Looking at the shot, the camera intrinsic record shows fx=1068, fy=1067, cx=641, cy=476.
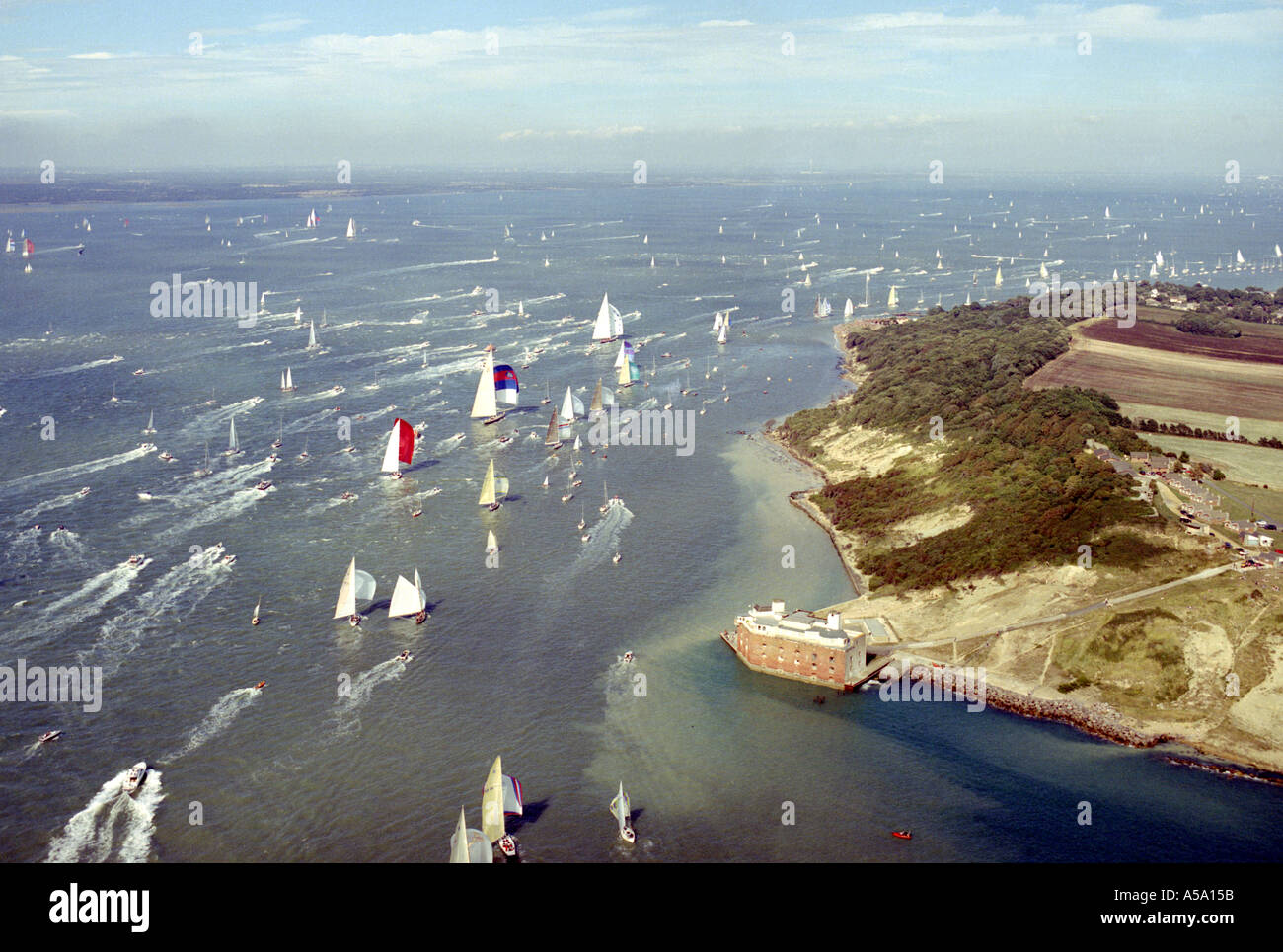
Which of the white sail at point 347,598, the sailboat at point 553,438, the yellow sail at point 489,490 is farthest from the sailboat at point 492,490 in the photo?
the white sail at point 347,598

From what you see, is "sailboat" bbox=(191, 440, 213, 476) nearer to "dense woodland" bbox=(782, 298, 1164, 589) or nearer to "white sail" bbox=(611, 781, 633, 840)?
"dense woodland" bbox=(782, 298, 1164, 589)

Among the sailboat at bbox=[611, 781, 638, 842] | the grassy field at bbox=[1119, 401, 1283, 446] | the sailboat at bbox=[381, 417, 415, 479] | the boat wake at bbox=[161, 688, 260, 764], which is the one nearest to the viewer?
the sailboat at bbox=[611, 781, 638, 842]

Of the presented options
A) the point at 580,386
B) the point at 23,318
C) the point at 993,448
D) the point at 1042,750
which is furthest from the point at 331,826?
the point at 23,318

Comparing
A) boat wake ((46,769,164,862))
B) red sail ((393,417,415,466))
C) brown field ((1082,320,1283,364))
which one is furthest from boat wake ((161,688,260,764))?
brown field ((1082,320,1283,364))

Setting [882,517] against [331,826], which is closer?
[331,826]

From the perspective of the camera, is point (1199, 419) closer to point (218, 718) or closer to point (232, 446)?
point (232, 446)

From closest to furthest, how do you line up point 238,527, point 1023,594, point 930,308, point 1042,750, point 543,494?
point 1042,750 < point 1023,594 < point 238,527 < point 543,494 < point 930,308

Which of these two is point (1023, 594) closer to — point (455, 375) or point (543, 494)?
point (543, 494)
